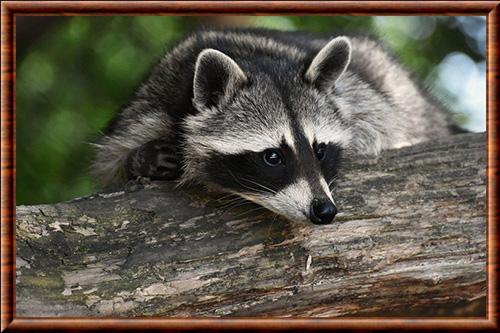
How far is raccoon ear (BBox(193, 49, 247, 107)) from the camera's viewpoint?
3930 millimetres

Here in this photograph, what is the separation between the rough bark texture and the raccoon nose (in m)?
0.44

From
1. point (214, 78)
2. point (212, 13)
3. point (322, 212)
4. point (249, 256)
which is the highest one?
point (212, 13)

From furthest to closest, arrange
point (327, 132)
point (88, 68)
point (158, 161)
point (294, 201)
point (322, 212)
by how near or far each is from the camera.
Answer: point (88, 68) < point (158, 161) < point (327, 132) < point (294, 201) < point (322, 212)

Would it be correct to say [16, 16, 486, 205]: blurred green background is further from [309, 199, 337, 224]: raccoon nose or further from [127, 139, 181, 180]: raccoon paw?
[309, 199, 337, 224]: raccoon nose

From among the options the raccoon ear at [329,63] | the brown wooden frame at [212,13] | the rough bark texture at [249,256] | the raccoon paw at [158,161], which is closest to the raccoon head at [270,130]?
the raccoon ear at [329,63]

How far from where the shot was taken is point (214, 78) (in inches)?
162

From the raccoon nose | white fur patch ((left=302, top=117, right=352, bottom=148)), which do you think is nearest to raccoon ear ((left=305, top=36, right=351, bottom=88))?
white fur patch ((left=302, top=117, right=352, bottom=148))

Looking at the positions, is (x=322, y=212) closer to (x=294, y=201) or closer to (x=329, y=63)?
(x=294, y=201)

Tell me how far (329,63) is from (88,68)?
3.35 meters

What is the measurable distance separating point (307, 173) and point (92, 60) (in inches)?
147

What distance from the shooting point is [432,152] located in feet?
16.1

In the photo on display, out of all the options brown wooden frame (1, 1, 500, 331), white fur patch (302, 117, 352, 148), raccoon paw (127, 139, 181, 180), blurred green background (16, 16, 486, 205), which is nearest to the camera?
brown wooden frame (1, 1, 500, 331)

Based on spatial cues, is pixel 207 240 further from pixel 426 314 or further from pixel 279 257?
pixel 426 314

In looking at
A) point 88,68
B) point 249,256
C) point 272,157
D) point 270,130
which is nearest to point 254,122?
point 270,130
